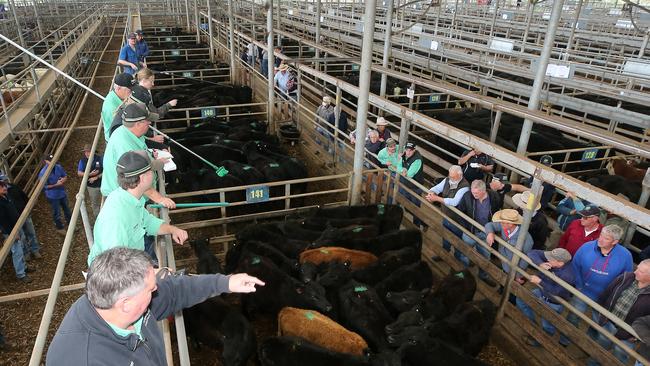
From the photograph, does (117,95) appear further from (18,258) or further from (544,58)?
(544,58)

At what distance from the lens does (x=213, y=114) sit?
40.2 ft

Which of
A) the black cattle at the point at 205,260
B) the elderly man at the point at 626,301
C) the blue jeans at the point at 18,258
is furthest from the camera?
the blue jeans at the point at 18,258

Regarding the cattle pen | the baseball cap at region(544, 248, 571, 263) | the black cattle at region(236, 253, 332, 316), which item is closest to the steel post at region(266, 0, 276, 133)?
the cattle pen

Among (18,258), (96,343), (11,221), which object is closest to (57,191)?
(11,221)

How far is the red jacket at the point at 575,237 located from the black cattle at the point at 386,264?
1.99 metres

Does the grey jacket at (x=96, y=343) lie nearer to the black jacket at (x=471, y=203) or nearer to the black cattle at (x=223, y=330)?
the black cattle at (x=223, y=330)

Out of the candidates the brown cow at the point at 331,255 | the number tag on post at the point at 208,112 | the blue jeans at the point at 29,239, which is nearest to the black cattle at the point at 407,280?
the brown cow at the point at 331,255

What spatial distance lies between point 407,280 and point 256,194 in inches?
101

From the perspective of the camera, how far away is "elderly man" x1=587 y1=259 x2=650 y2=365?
4324 mm

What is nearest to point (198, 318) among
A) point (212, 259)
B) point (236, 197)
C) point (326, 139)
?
point (212, 259)

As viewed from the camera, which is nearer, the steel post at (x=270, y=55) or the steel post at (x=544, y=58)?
the steel post at (x=544, y=58)

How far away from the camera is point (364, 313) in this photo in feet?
18.0

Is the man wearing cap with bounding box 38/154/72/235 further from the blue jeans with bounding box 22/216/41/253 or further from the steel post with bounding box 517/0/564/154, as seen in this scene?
the steel post with bounding box 517/0/564/154

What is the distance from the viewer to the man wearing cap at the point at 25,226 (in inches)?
266
